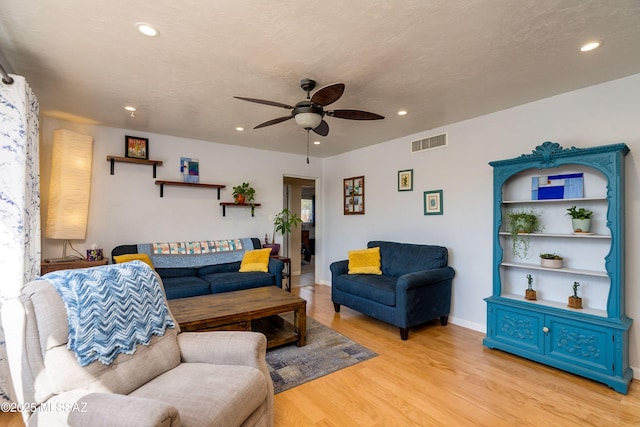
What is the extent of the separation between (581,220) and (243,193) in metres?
4.18

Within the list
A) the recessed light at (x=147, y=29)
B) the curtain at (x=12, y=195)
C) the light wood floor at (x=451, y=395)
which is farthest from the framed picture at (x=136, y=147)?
the light wood floor at (x=451, y=395)

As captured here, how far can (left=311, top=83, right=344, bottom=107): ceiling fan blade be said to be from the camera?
2.00 m

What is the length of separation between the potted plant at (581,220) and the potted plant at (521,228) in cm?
32

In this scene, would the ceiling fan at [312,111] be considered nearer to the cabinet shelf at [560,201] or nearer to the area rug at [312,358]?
the cabinet shelf at [560,201]

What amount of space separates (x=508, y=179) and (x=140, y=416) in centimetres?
352

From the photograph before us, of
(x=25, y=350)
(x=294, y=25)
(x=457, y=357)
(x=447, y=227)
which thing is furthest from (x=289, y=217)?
(x=25, y=350)

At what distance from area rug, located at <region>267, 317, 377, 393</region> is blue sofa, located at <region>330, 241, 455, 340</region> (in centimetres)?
52

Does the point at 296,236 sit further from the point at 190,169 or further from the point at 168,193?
the point at 168,193

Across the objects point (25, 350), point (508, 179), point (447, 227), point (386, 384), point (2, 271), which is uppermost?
point (508, 179)

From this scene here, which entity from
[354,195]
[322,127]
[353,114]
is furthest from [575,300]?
[354,195]

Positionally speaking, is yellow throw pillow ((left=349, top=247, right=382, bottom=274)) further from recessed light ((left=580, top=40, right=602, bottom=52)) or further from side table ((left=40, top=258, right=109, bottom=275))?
side table ((left=40, top=258, right=109, bottom=275))

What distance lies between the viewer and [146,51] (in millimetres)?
2113

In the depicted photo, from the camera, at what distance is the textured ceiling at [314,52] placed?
1.68 meters

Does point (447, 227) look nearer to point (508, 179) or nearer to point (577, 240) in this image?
point (508, 179)
